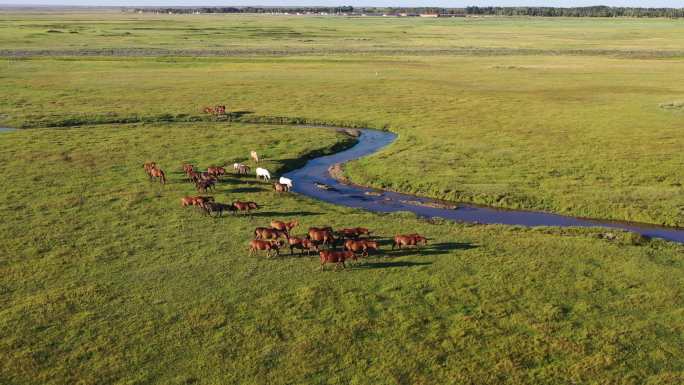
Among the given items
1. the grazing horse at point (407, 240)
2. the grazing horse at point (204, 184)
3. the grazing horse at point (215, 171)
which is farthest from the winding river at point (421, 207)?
the grazing horse at point (407, 240)

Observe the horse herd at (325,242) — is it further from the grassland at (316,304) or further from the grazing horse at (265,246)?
the grassland at (316,304)

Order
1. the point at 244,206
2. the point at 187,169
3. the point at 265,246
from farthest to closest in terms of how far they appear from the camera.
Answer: the point at 187,169 → the point at 244,206 → the point at 265,246

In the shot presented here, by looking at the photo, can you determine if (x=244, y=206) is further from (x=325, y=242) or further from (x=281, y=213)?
(x=325, y=242)

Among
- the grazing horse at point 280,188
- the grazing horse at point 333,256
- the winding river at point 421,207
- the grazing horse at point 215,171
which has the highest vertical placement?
the grazing horse at point 215,171

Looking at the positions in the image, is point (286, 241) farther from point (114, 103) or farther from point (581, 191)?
point (114, 103)

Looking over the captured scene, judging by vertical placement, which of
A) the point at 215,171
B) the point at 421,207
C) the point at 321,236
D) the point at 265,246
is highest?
the point at 215,171

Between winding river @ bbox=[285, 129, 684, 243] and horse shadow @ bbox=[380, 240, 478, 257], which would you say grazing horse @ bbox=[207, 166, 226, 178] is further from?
horse shadow @ bbox=[380, 240, 478, 257]

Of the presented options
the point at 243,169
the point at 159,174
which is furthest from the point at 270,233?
the point at 243,169
